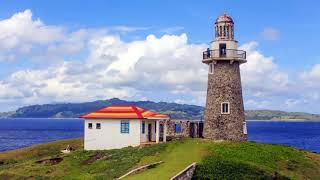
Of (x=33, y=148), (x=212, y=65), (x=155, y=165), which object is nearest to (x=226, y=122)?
(x=212, y=65)

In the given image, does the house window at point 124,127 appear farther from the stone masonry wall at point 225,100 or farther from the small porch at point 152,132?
the stone masonry wall at point 225,100

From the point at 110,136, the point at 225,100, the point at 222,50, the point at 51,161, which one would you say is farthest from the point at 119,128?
the point at 222,50

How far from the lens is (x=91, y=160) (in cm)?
4912

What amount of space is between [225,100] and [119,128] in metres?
11.5

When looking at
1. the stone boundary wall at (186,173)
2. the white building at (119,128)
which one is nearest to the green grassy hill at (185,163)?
the stone boundary wall at (186,173)

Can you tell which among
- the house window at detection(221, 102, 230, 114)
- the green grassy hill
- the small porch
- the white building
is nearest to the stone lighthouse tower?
the house window at detection(221, 102, 230, 114)

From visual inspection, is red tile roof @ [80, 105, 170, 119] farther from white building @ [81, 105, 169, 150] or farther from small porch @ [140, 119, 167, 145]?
small porch @ [140, 119, 167, 145]

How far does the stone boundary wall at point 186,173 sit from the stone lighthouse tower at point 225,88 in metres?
13.4

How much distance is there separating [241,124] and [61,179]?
20485mm

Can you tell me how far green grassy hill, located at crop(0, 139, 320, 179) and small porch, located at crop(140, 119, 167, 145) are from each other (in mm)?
3183

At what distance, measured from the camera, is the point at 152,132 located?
56.2 metres

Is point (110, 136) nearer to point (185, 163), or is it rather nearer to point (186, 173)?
point (185, 163)

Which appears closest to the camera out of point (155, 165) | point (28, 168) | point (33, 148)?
point (155, 165)

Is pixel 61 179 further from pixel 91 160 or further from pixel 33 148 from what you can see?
pixel 33 148
